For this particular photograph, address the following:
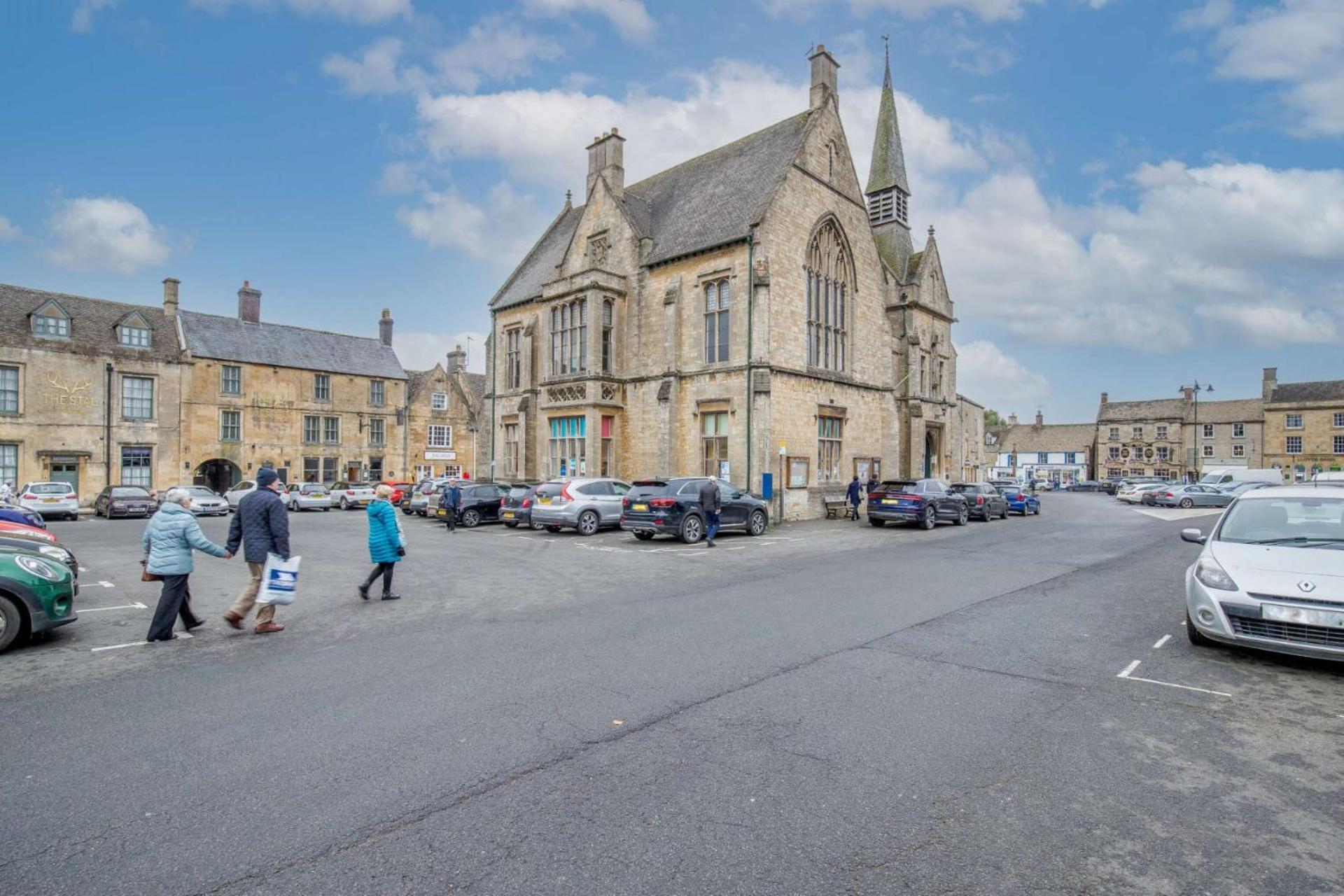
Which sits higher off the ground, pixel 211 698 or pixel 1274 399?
pixel 1274 399

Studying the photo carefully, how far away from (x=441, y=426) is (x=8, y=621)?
1715 inches

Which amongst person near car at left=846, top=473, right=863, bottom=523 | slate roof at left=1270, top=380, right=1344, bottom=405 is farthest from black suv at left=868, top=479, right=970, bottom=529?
slate roof at left=1270, top=380, right=1344, bottom=405

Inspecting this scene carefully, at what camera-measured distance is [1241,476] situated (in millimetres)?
41688

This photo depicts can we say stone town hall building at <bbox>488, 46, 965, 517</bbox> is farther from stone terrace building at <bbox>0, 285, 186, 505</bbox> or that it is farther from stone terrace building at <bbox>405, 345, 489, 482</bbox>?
stone terrace building at <bbox>0, 285, 186, 505</bbox>

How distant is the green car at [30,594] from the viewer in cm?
701

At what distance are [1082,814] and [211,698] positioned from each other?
6236 millimetres

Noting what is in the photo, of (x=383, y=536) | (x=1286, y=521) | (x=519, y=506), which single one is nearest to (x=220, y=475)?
(x=519, y=506)

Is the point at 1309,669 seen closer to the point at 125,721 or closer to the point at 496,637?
the point at 496,637

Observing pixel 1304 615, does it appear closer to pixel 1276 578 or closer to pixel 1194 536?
pixel 1276 578

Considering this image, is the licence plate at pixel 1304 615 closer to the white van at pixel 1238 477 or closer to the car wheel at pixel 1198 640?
the car wheel at pixel 1198 640

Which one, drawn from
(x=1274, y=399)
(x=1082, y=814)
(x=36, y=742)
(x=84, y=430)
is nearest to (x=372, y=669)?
(x=36, y=742)

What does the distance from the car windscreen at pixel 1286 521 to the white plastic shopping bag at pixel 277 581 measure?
407 inches

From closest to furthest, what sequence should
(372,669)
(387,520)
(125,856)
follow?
(125,856), (372,669), (387,520)

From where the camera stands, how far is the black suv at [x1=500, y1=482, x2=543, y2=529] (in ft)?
69.8
